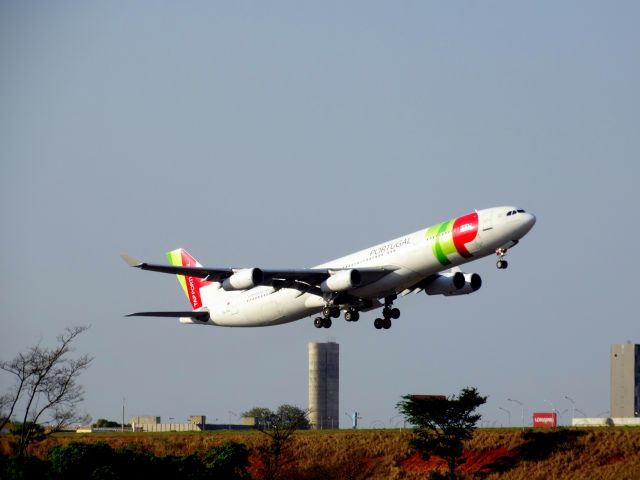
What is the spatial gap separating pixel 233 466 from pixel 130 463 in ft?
26.3

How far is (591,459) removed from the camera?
257ft

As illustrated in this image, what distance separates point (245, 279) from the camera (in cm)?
7788

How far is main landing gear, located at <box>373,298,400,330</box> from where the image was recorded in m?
86.4

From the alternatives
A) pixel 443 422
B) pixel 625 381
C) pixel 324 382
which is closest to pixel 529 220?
pixel 443 422

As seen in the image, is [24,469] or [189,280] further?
[189,280]

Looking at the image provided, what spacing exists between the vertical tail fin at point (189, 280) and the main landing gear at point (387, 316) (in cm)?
1490

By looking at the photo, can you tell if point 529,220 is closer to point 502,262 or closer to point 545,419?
point 502,262

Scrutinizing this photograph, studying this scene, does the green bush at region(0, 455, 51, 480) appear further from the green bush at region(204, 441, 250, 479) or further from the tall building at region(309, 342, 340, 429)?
the tall building at region(309, 342, 340, 429)

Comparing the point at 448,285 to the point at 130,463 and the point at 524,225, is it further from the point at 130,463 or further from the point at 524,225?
the point at 130,463

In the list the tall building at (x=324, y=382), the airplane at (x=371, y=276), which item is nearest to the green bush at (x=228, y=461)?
the airplane at (x=371, y=276)

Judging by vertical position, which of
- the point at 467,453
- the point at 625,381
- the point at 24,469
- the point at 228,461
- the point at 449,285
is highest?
the point at 449,285

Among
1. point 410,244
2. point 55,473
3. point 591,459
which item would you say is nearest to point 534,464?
point 591,459

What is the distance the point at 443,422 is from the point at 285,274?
46.6 ft

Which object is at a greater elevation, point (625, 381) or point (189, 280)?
point (189, 280)
